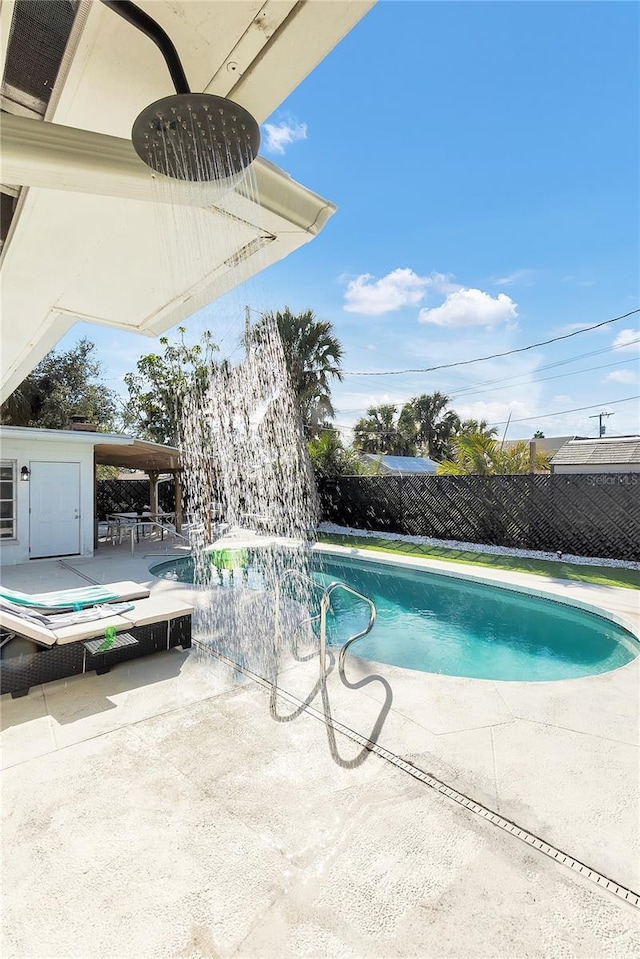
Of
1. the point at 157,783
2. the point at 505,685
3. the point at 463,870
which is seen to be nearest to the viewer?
the point at 463,870

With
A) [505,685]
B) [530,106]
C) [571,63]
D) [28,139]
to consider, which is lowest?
[505,685]

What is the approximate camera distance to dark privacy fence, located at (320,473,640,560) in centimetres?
1063

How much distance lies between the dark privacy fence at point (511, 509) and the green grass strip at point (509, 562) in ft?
2.51

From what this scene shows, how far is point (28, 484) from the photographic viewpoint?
437 inches

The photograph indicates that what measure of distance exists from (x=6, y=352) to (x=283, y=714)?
406 cm

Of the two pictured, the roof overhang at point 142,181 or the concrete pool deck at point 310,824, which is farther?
the concrete pool deck at point 310,824

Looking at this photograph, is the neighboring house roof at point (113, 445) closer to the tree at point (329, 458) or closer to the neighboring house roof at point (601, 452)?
the tree at point (329, 458)

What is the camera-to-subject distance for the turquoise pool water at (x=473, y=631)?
19.2 feet

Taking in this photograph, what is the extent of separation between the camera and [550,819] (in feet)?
8.29

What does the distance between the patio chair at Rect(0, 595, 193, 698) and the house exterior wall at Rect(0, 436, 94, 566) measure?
7.64 metres

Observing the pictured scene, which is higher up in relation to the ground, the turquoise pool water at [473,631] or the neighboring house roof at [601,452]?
the neighboring house roof at [601,452]

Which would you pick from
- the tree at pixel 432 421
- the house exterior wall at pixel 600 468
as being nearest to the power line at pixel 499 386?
the tree at pixel 432 421

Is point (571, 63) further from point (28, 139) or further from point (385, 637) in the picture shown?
point (28, 139)

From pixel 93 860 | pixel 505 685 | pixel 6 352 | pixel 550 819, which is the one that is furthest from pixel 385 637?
pixel 6 352
